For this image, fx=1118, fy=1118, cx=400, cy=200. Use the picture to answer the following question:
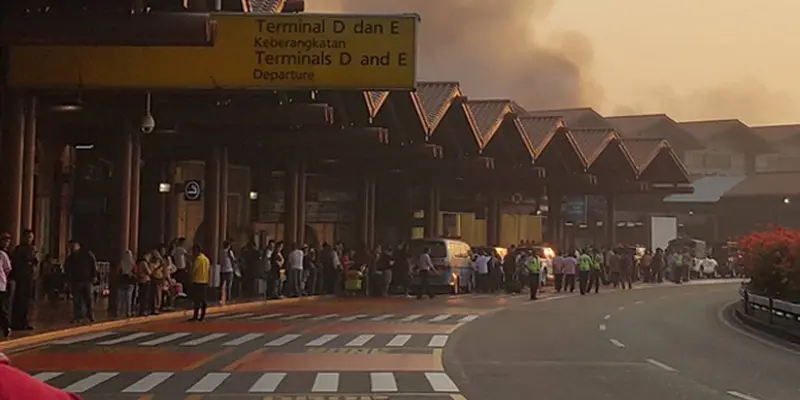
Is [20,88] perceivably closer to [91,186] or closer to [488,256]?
[91,186]

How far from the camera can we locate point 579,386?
1434cm

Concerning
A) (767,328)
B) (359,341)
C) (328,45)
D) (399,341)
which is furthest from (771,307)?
(328,45)

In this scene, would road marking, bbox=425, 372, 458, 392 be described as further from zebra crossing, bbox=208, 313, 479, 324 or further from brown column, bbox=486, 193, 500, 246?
brown column, bbox=486, 193, 500, 246

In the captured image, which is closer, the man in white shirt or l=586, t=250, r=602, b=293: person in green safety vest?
the man in white shirt

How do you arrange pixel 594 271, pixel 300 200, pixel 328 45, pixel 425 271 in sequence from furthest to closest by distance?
1. pixel 594 271
2. pixel 300 200
3. pixel 425 271
4. pixel 328 45

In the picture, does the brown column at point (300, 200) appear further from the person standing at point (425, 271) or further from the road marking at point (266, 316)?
the road marking at point (266, 316)

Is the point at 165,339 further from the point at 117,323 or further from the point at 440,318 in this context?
the point at 440,318

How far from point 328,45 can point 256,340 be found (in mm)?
5560

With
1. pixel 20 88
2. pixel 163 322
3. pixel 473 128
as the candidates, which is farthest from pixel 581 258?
pixel 20 88

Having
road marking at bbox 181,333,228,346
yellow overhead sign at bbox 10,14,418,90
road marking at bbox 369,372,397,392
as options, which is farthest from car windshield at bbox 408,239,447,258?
road marking at bbox 369,372,397,392

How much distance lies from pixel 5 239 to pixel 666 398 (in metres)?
12.0

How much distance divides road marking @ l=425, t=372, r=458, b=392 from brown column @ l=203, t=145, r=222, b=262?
18392 mm

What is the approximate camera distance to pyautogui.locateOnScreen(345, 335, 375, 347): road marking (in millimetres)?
19984

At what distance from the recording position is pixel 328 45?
20.2 meters
